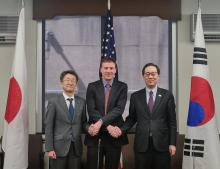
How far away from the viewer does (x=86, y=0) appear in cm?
429

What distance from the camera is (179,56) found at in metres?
4.35

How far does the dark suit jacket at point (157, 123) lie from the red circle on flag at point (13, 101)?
4.03 ft

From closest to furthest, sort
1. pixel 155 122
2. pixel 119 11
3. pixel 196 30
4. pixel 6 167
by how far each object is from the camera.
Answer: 1. pixel 155 122
2. pixel 6 167
3. pixel 196 30
4. pixel 119 11

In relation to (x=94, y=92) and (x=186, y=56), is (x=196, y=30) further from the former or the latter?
(x=94, y=92)

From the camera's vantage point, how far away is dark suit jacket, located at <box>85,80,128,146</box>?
305 centimetres

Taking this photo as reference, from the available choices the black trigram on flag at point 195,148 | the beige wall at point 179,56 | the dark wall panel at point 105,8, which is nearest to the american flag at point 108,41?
the dark wall panel at point 105,8

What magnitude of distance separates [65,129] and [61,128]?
36 mm

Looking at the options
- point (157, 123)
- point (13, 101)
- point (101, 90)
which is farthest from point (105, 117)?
point (13, 101)

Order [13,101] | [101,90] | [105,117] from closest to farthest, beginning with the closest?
1. [105,117]
2. [101,90]
3. [13,101]

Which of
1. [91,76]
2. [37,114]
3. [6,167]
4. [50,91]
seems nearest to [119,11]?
[91,76]

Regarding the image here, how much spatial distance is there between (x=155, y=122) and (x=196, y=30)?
1.34 m

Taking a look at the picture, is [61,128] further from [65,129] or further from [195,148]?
[195,148]

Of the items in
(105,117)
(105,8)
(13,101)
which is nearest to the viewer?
(105,117)

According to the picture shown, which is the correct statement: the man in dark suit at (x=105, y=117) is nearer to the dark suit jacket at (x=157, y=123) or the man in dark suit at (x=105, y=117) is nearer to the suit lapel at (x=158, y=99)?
the dark suit jacket at (x=157, y=123)
